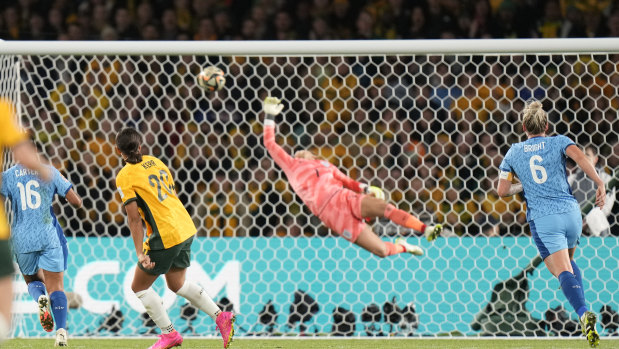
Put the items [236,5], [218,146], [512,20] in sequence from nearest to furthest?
[218,146] < [512,20] < [236,5]

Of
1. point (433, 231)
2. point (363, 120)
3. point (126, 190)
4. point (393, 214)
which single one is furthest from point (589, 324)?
point (363, 120)

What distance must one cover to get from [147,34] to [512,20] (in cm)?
368

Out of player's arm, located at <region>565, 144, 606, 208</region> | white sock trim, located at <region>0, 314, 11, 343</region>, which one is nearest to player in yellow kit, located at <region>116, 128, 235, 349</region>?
white sock trim, located at <region>0, 314, 11, 343</region>

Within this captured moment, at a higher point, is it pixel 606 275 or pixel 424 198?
pixel 424 198

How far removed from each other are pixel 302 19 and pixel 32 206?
163 inches

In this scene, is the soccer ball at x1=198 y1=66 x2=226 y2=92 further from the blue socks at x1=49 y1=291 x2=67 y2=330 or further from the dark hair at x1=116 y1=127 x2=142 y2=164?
the blue socks at x1=49 y1=291 x2=67 y2=330

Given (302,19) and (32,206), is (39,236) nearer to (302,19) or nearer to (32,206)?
(32,206)

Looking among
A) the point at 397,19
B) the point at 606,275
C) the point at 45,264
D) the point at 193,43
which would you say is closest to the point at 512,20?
the point at 397,19

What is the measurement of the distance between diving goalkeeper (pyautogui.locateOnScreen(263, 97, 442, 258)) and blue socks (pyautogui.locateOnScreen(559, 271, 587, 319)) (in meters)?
0.91

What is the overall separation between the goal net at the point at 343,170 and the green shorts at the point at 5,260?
10.9 feet

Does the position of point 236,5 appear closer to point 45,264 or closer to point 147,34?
point 147,34

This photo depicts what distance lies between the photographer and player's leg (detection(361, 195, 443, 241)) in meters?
4.92

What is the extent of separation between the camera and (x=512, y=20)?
8055 millimetres

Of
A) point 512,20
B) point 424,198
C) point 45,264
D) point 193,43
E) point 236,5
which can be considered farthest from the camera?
point 236,5
